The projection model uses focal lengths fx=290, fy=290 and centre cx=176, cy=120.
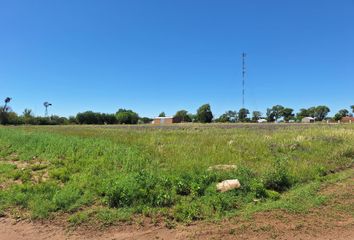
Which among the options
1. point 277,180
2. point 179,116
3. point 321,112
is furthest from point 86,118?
point 277,180

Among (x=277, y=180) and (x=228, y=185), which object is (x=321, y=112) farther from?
(x=228, y=185)

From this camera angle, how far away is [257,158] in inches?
456

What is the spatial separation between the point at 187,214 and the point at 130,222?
1.21 meters

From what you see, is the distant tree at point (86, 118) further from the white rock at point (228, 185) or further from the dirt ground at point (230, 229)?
the dirt ground at point (230, 229)

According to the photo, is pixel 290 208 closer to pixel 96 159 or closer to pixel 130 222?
pixel 130 222

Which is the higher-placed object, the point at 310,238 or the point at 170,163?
the point at 170,163

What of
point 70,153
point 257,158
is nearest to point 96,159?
point 70,153

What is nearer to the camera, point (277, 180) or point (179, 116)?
point (277, 180)

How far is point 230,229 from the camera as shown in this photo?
5.52 metres

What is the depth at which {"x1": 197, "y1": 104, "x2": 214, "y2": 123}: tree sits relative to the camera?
107 meters

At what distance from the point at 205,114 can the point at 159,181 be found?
99.8 m

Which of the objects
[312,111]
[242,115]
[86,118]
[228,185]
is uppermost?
[312,111]

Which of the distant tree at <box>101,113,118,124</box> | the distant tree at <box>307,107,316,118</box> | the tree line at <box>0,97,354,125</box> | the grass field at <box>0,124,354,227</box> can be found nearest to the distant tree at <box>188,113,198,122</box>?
the tree line at <box>0,97,354,125</box>

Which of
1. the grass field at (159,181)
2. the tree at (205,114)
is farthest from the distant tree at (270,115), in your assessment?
the grass field at (159,181)
